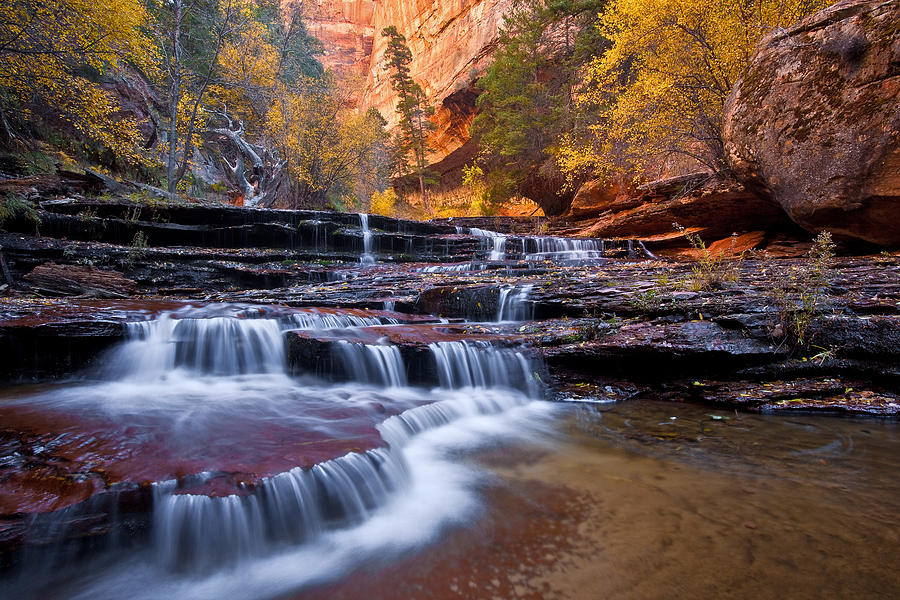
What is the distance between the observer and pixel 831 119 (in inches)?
260

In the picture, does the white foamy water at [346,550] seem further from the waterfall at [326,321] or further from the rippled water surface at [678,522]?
the waterfall at [326,321]

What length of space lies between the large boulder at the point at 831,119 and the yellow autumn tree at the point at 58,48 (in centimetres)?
1563

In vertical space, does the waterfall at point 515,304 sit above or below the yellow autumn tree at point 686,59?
below

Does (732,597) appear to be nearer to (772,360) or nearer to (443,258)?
(772,360)

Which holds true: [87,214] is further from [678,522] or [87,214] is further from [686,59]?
[686,59]

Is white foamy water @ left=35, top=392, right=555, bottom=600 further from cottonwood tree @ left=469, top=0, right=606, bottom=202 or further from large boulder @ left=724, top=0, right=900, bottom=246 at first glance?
cottonwood tree @ left=469, top=0, right=606, bottom=202

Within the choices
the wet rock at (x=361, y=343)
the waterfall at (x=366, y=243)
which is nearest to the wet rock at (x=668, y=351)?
the wet rock at (x=361, y=343)

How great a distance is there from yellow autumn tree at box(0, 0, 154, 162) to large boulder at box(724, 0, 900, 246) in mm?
15628

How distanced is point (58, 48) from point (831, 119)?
1797 cm

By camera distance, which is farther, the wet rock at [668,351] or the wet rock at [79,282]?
the wet rock at [79,282]

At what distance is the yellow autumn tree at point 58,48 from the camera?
945 cm

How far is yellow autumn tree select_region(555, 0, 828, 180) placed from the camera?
973 cm

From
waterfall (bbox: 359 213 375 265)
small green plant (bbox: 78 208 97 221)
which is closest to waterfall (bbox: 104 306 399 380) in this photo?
small green plant (bbox: 78 208 97 221)

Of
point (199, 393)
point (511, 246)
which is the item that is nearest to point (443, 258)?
point (511, 246)
